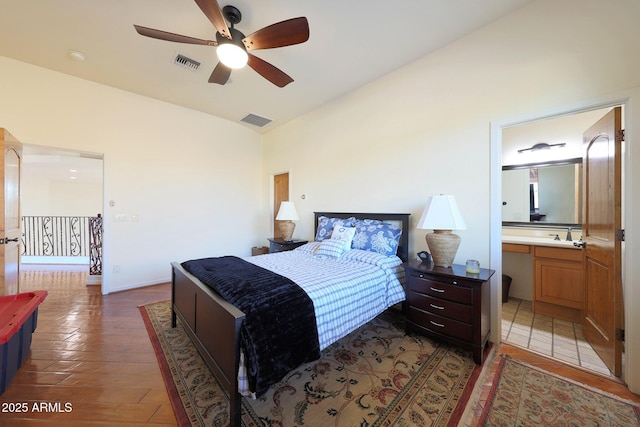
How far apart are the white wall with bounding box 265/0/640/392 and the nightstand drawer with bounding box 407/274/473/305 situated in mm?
572

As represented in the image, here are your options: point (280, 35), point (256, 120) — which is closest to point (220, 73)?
point (280, 35)

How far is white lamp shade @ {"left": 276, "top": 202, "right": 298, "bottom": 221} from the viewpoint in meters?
4.10

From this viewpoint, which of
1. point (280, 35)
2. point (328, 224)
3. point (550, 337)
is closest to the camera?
point (280, 35)

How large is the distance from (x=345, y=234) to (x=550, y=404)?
2055 mm

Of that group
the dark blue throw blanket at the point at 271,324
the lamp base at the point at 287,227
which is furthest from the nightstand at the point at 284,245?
the dark blue throw blanket at the point at 271,324

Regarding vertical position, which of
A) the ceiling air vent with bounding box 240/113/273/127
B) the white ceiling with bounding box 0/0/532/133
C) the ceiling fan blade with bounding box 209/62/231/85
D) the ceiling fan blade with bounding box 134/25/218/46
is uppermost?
the white ceiling with bounding box 0/0/532/133

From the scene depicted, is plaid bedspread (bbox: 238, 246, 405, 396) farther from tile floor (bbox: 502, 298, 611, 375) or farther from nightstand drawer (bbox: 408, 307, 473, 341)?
tile floor (bbox: 502, 298, 611, 375)

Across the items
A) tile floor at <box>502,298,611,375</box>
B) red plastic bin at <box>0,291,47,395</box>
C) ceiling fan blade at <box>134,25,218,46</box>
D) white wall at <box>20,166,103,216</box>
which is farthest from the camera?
white wall at <box>20,166,103,216</box>

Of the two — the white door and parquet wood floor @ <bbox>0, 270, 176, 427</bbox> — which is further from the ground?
the white door

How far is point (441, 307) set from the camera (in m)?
2.07

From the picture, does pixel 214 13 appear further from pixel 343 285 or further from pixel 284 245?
pixel 284 245

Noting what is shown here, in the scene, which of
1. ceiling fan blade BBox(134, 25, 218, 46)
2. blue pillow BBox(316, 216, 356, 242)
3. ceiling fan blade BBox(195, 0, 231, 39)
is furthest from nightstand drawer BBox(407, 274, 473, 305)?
ceiling fan blade BBox(134, 25, 218, 46)

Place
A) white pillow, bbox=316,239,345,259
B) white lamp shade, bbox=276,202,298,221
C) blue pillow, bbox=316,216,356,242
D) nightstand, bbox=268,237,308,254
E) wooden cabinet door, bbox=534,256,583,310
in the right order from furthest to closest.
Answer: white lamp shade, bbox=276,202,298,221, nightstand, bbox=268,237,308,254, blue pillow, bbox=316,216,356,242, white pillow, bbox=316,239,345,259, wooden cabinet door, bbox=534,256,583,310

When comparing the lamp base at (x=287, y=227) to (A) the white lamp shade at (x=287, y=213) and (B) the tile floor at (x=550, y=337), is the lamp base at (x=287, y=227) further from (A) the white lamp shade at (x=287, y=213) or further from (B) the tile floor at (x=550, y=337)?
(B) the tile floor at (x=550, y=337)
